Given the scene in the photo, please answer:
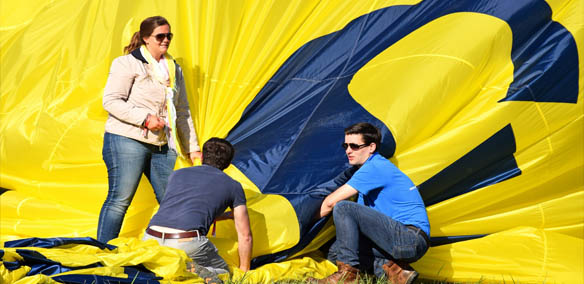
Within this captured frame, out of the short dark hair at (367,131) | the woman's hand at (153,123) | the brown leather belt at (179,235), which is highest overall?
Answer: the woman's hand at (153,123)

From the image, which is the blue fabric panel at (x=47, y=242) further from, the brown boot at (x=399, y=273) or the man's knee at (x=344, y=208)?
the brown boot at (x=399, y=273)

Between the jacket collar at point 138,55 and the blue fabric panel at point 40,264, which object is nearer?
the blue fabric panel at point 40,264

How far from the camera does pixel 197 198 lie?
3.98 meters

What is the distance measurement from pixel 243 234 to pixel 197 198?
0.34 m

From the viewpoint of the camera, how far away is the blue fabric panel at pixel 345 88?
472 centimetres

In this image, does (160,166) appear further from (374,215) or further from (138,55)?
(374,215)

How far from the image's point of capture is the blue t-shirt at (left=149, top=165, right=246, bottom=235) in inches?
155

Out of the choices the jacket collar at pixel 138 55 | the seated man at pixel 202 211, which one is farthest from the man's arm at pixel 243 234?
the jacket collar at pixel 138 55

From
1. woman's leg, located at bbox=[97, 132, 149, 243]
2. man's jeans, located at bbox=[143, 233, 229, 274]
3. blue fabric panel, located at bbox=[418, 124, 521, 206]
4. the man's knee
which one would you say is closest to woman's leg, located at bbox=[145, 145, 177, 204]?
woman's leg, located at bbox=[97, 132, 149, 243]

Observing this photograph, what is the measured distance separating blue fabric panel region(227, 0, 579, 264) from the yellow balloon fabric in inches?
1.7

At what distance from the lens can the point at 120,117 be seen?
4.41 metres

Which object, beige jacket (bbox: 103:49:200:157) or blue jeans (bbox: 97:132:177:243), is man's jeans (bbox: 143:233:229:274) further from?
beige jacket (bbox: 103:49:200:157)

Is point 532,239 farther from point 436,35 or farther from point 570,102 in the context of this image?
point 436,35

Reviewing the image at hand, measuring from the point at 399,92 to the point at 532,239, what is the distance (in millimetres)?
1280
